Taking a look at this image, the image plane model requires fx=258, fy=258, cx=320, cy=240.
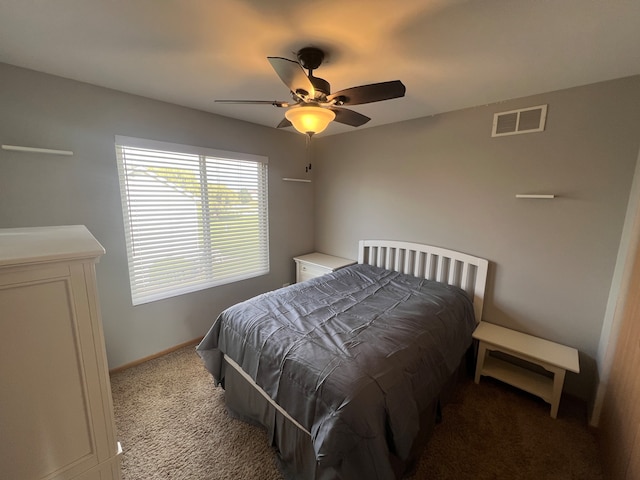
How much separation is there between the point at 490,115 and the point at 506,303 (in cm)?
171

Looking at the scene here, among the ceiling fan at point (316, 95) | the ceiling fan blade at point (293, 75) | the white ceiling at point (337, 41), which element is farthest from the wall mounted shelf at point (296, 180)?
the ceiling fan blade at point (293, 75)

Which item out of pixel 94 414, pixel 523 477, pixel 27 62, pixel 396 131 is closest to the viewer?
pixel 94 414

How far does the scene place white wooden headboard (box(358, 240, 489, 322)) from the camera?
2.47 meters

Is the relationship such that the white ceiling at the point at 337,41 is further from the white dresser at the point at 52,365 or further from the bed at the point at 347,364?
the bed at the point at 347,364

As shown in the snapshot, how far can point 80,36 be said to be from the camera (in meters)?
1.44

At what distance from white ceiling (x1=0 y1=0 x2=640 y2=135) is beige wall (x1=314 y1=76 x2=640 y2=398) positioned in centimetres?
34

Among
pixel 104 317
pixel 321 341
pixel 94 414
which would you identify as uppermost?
pixel 94 414

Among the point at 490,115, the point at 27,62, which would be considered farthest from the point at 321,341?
the point at 27,62

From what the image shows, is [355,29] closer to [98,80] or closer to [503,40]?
[503,40]

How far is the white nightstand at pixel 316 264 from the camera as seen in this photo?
3.31 meters

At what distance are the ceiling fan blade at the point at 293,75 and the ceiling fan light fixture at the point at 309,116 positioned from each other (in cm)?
8

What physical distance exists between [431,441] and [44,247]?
90.2 inches

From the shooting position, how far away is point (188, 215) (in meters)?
2.67

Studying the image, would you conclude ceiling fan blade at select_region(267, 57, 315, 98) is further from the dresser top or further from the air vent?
the air vent
